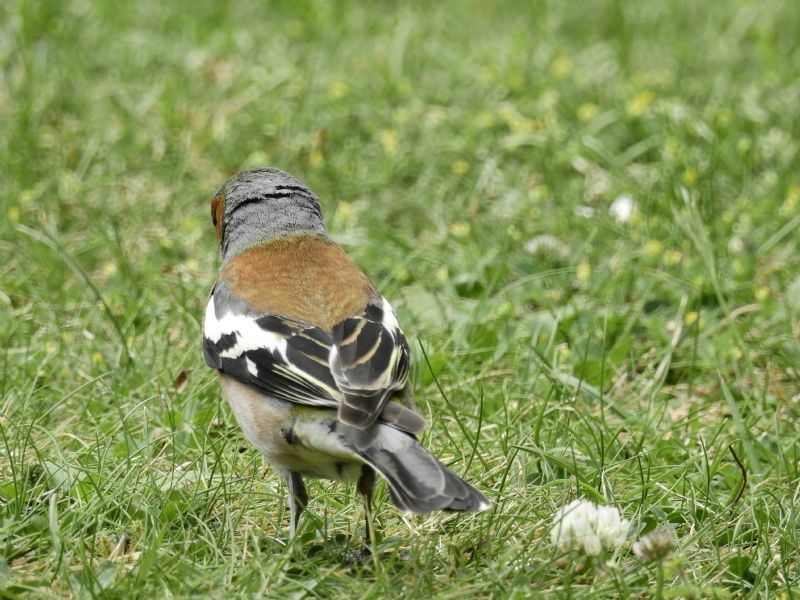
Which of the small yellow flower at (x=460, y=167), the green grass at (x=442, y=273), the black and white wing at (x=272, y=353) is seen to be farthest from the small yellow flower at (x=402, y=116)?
the black and white wing at (x=272, y=353)

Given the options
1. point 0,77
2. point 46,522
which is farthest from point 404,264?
point 0,77

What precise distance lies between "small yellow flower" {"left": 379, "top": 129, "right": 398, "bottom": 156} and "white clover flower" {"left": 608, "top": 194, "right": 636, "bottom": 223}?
55.1 inches

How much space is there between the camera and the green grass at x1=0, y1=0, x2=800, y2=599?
159 inches

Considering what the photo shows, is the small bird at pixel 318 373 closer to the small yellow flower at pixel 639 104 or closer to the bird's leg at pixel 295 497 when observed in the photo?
the bird's leg at pixel 295 497

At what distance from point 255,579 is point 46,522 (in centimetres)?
79

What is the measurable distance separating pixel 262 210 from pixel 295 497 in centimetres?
133

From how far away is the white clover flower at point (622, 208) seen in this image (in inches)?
274

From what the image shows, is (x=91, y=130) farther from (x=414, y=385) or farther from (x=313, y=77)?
(x=414, y=385)

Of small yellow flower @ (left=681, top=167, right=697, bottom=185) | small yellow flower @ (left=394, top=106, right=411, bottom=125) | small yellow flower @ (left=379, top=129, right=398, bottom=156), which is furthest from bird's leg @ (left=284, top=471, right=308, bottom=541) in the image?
small yellow flower @ (left=394, top=106, right=411, bottom=125)

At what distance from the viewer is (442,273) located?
6.36m

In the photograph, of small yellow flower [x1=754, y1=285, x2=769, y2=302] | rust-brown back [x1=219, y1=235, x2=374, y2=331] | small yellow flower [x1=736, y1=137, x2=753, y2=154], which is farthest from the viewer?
small yellow flower [x1=736, y1=137, x2=753, y2=154]

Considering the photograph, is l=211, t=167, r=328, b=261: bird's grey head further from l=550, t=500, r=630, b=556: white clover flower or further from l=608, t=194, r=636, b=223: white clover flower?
l=608, t=194, r=636, b=223: white clover flower

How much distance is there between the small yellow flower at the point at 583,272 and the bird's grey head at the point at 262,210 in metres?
1.69

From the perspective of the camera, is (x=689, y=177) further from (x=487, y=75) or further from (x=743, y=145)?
(x=487, y=75)
